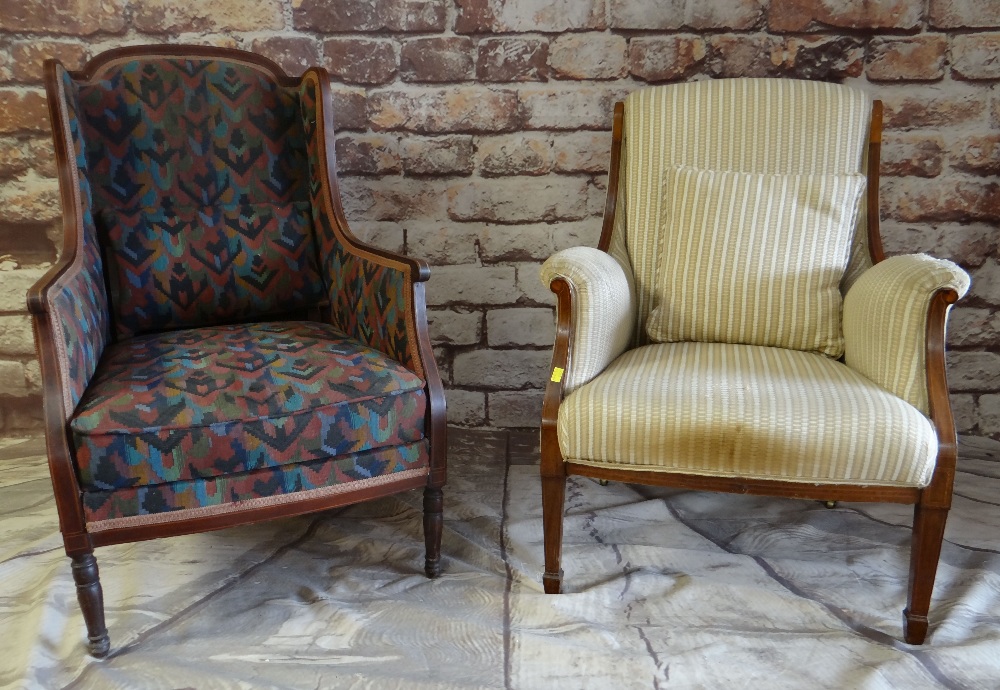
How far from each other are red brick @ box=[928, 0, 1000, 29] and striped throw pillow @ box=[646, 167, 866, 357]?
2.03 feet

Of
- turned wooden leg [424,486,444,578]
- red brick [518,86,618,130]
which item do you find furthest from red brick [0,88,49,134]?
turned wooden leg [424,486,444,578]

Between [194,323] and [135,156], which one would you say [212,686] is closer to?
[194,323]

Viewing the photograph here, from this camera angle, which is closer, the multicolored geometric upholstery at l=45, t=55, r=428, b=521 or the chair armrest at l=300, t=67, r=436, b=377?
the multicolored geometric upholstery at l=45, t=55, r=428, b=521

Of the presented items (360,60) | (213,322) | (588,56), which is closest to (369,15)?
(360,60)

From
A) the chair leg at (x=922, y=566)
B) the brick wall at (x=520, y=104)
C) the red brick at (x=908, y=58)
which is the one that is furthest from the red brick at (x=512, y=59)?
the chair leg at (x=922, y=566)

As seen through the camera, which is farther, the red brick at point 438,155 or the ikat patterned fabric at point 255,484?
the red brick at point 438,155

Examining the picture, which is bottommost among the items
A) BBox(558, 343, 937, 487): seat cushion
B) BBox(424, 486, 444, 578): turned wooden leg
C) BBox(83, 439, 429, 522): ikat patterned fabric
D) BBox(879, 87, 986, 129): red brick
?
BBox(424, 486, 444, 578): turned wooden leg

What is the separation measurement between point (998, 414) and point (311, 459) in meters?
1.85

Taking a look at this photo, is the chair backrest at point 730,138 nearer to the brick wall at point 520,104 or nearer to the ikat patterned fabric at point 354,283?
the brick wall at point 520,104

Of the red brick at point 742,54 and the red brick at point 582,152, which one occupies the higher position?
the red brick at point 742,54

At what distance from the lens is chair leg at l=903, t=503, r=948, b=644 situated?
122cm

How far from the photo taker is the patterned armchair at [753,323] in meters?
1.21

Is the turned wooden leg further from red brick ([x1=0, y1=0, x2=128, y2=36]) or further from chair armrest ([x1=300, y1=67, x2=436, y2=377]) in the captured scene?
red brick ([x1=0, y1=0, x2=128, y2=36])

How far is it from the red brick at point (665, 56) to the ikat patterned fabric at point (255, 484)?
3.79ft
